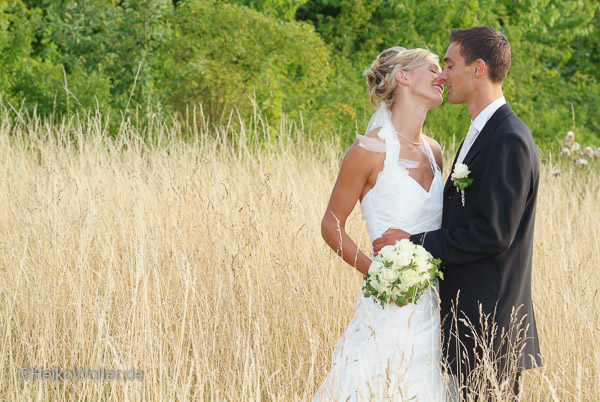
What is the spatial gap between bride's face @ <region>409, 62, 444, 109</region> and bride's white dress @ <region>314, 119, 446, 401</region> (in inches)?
9.2

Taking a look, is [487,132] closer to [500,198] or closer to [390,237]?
[500,198]

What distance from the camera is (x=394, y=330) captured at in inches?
129

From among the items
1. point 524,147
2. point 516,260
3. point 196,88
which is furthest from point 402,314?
point 196,88

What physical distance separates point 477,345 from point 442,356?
0.22 meters

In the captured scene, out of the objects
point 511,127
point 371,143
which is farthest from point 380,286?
point 511,127

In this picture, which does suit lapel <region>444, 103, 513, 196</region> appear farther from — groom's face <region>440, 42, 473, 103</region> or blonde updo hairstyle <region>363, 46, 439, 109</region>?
blonde updo hairstyle <region>363, 46, 439, 109</region>

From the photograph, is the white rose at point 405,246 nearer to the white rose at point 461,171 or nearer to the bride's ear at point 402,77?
the white rose at point 461,171

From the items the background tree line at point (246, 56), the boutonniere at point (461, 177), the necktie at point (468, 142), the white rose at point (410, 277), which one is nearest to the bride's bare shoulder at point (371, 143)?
the necktie at point (468, 142)

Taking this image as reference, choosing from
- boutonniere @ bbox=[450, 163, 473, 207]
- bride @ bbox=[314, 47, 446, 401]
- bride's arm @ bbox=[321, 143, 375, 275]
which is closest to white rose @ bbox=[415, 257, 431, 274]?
bride @ bbox=[314, 47, 446, 401]

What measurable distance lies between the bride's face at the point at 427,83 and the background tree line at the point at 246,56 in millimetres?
2986

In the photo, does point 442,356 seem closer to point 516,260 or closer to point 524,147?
point 516,260

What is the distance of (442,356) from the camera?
10.7 feet

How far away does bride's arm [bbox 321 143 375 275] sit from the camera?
340 cm

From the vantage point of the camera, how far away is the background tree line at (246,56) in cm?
886
